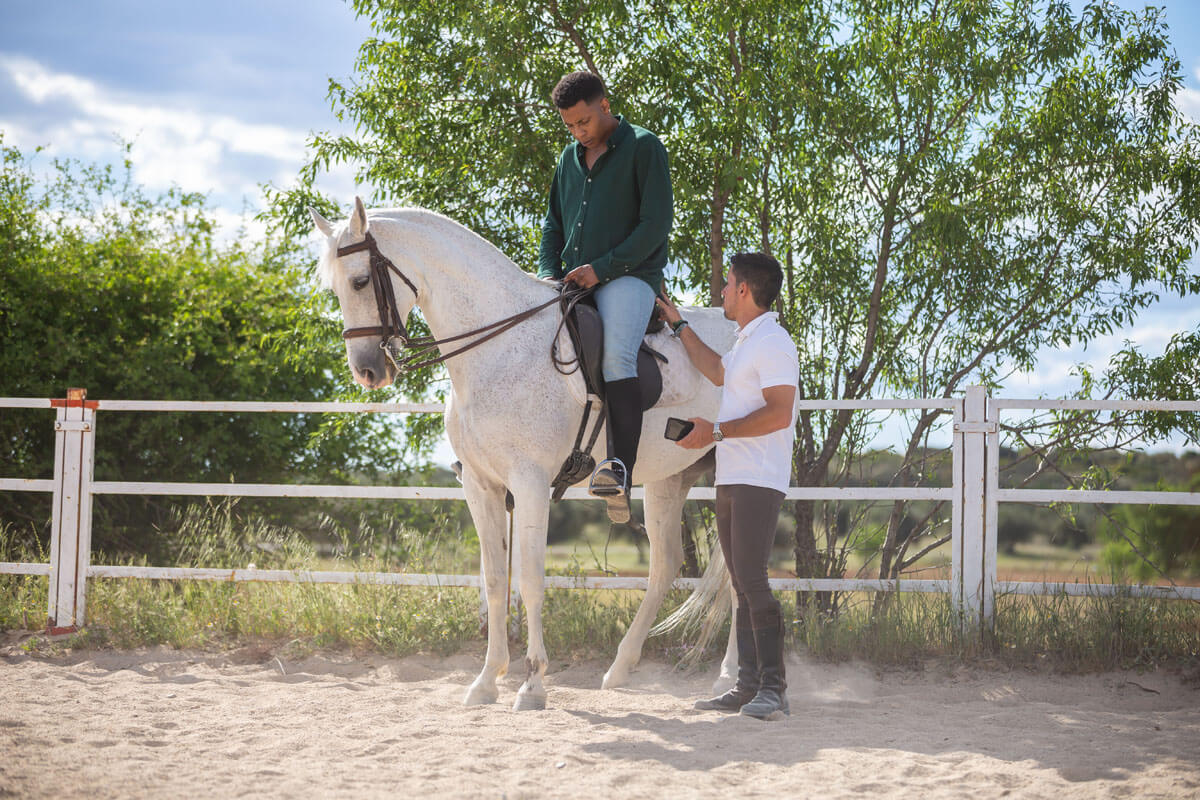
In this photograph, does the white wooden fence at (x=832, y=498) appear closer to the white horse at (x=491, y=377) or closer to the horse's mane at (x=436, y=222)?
the white horse at (x=491, y=377)

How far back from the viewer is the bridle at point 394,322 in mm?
4480

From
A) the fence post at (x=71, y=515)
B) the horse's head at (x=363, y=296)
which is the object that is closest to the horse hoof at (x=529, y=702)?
the horse's head at (x=363, y=296)

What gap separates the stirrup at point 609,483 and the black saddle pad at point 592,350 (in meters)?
0.35

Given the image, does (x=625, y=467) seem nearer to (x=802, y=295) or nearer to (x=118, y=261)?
(x=802, y=295)

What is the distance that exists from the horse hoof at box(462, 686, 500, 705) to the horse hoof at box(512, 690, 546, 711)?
0.21 meters

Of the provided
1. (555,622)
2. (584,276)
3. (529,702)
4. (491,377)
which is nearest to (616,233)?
(584,276)

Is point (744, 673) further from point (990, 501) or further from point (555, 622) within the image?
point (990, 501)

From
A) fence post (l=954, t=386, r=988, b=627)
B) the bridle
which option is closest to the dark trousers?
the bridle

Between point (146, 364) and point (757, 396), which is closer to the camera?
point (757, 396)

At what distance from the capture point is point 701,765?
→ 3.72m

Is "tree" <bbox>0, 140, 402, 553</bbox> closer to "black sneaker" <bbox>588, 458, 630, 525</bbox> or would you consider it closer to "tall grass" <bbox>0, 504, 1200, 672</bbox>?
"tall grass" <bbox>0, 504, 1200, 672</bbox>

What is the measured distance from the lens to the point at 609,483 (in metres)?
4.48

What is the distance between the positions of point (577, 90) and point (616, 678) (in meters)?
3.14

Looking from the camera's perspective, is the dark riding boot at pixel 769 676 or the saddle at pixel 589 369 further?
the saddle at pixel 589 369
